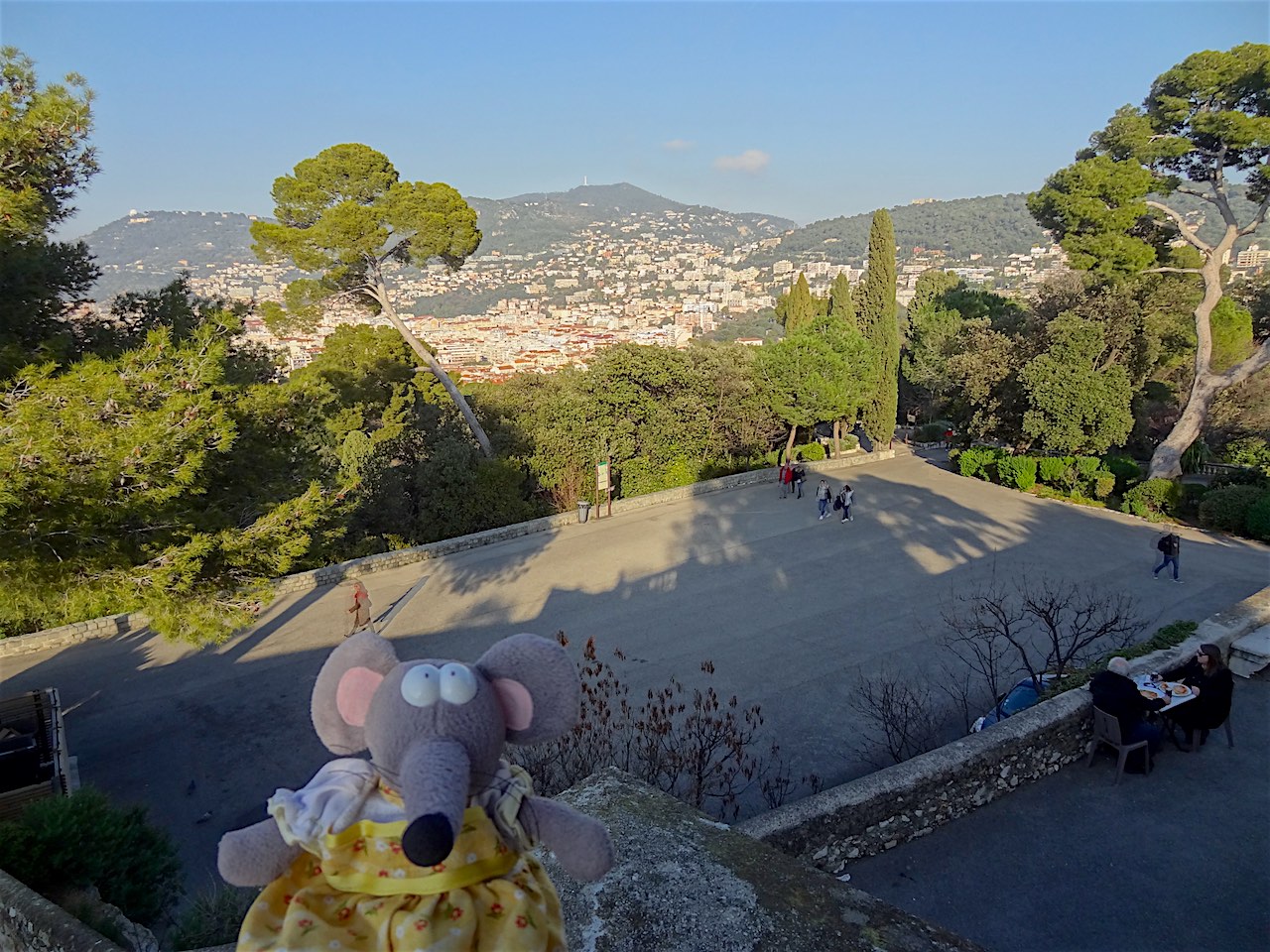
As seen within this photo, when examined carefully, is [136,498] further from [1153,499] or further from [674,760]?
[1153,499]

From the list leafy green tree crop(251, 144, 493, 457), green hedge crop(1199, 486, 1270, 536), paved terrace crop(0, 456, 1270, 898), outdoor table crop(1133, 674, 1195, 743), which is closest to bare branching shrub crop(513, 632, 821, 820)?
paved terrace crop(0, 456, 1270, 898)

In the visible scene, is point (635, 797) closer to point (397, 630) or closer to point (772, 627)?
point (772, 627)

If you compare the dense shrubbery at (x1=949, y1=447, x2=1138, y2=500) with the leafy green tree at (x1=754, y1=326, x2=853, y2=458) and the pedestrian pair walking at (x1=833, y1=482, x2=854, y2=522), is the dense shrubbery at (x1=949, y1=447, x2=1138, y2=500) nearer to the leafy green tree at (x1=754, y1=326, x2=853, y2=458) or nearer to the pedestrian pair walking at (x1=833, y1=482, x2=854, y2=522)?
the leafy green tree at (x1=754, y1=326, x2=853, y2=458)

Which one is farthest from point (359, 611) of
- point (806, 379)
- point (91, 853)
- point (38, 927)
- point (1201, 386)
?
point (1201, 386)

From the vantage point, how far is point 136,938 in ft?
13.1

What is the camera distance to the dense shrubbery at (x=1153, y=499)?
1725 cm

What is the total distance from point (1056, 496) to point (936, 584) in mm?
8430

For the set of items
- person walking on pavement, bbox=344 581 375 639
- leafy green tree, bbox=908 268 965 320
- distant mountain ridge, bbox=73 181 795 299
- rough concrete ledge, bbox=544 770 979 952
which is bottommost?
person walking on pavement, bbox=344 581 375 639

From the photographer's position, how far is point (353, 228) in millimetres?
18234

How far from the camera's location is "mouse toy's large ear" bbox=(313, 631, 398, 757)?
1835mm

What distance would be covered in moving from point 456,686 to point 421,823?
0.31 meters

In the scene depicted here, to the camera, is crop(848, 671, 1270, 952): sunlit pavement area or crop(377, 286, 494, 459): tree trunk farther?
crop(377, 286, 494, 459): tree trunk

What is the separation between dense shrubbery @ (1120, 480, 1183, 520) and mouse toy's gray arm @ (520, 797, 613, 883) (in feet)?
63.2

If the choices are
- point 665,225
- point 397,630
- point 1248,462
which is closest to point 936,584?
point 397,630
